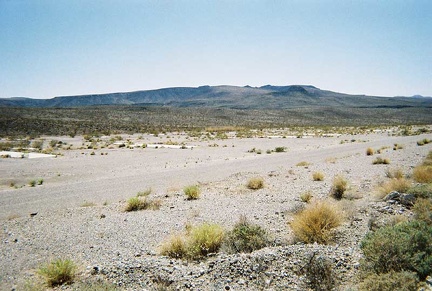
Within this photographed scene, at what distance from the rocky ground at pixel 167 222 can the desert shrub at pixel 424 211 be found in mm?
595

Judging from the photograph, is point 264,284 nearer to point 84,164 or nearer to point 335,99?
point 84,164

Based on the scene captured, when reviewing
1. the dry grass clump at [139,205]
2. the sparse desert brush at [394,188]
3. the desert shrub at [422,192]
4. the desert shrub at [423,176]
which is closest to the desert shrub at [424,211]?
the desert shrub at [422,192]

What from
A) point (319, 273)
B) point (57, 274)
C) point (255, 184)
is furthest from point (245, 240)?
point (255, 184)

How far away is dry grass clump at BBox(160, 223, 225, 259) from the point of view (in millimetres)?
6499

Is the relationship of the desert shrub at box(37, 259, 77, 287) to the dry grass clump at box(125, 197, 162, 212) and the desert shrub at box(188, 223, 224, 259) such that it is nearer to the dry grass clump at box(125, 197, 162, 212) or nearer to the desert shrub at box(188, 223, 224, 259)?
Answer: the desert shrub at box(188, 223, 224, 259)

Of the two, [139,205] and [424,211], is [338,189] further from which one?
[139,205]

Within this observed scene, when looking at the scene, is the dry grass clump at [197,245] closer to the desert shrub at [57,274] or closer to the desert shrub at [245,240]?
the desert shrub at [245,240]

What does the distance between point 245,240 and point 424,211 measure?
14.5 ft

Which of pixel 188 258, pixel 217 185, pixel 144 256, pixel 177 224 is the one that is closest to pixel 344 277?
pixel 188 258

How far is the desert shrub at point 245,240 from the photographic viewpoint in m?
6.62

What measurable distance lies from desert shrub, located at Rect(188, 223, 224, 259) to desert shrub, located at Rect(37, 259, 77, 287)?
229 cm

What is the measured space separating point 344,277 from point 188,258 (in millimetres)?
2980

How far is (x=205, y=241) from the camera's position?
6781 millimetres

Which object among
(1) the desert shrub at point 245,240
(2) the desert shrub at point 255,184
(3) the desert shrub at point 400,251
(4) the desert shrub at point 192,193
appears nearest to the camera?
(3) the desert shrub at point 400,251
